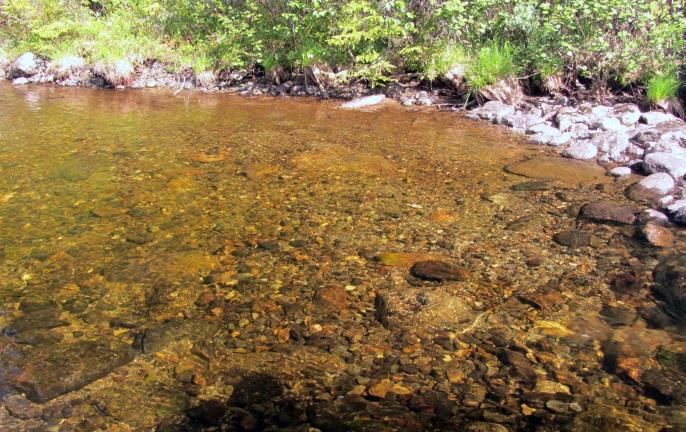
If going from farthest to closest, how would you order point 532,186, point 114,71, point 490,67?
point 114,71 → point 490,67 → point 532,186

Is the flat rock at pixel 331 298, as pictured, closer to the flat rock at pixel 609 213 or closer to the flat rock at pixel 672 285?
the flat rock at pixel 672 285

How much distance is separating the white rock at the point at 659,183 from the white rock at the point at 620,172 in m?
0.42

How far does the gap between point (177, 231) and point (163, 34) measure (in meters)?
12.7

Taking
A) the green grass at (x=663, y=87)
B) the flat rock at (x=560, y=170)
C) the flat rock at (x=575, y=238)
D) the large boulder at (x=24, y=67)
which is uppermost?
the green grass at (x=663, y=87)

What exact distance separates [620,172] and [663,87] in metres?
3.29

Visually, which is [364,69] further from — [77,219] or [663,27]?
[77,219]

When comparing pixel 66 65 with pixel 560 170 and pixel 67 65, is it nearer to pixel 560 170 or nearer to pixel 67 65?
pixel 67 65

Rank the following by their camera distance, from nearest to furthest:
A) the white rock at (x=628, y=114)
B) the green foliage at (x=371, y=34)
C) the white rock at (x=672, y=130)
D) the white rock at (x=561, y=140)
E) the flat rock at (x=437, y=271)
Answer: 1. the flat rock at (x=437, y=271)
2. the white rock at (x=672, y=130)
3. the white rock at (x=561, y=140)
4. the white rock at (x=628, y=114)
5. the green foliage at (x=371, y=34)

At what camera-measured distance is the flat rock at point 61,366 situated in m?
2.88

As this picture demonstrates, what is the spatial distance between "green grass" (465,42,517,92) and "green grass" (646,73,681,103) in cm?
240

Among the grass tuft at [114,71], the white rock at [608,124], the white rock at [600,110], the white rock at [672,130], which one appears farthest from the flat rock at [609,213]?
the grass tuft at [114,71]

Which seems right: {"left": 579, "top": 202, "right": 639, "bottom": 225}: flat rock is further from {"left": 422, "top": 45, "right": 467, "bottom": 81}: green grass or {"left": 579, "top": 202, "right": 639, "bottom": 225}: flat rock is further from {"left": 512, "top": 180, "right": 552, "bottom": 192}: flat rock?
{"left": 422, "top": 45, "right": 467, "bottom": 81}: green grass

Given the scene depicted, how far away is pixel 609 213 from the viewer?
5.25m

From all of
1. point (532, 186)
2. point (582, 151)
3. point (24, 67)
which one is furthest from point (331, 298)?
point (24, 67)
